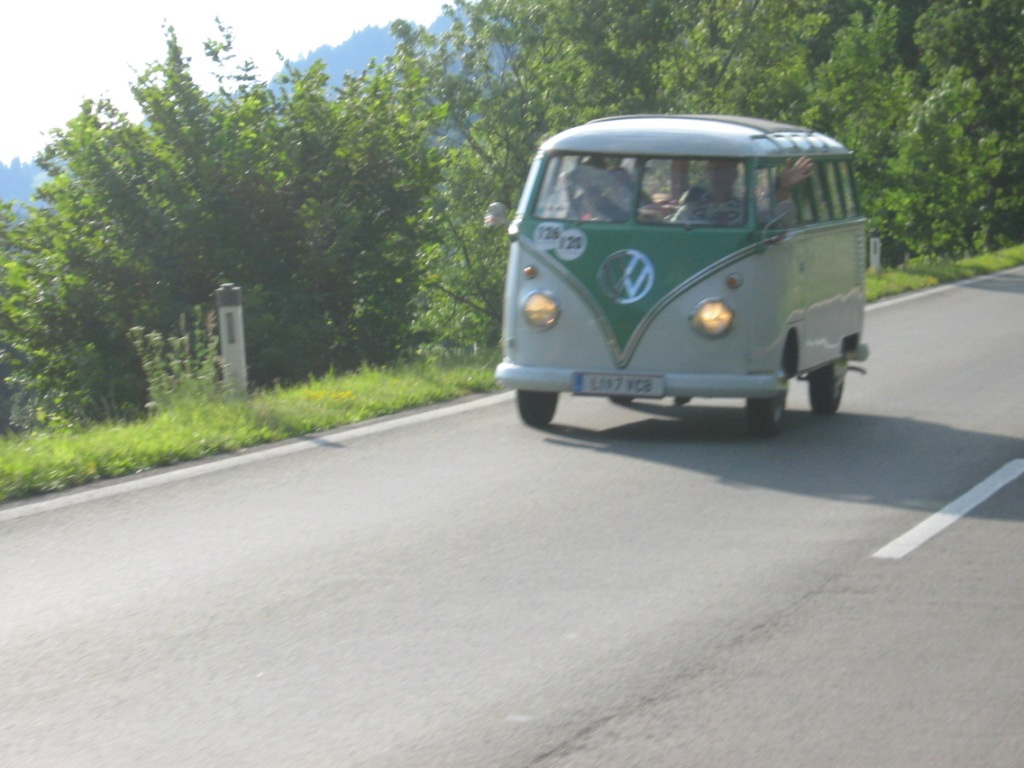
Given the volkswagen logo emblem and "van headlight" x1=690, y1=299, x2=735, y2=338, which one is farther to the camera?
the volkswagen logo emblem

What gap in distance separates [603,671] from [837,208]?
793 cm

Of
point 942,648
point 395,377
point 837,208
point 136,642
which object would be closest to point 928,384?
point 837,208

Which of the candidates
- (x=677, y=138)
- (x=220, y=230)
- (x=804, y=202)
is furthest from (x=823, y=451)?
(x=220, y=230)

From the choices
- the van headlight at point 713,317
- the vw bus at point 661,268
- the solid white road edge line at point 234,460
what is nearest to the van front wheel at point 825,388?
the vw bus at point 661,268

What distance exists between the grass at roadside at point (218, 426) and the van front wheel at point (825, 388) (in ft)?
9.19

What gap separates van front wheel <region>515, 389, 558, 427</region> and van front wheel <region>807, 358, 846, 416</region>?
2152 mm

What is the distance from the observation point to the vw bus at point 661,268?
10.8 metres

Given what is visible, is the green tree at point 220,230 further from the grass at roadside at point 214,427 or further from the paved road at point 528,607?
the paved road at point 528,607

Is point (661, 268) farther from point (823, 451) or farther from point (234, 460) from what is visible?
point (234, 460)

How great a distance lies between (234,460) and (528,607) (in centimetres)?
413

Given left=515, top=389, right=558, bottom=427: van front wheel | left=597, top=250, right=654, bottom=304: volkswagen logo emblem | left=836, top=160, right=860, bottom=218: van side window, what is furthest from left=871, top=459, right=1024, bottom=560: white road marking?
left=836, top=160, right=860, bottom=218: van side window

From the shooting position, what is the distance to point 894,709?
5.25 m

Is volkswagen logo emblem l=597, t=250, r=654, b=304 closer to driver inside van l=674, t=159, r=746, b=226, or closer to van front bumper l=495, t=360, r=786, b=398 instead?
driver inside van l=674, t=159, r=746, b=226

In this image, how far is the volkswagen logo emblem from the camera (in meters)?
10.9
